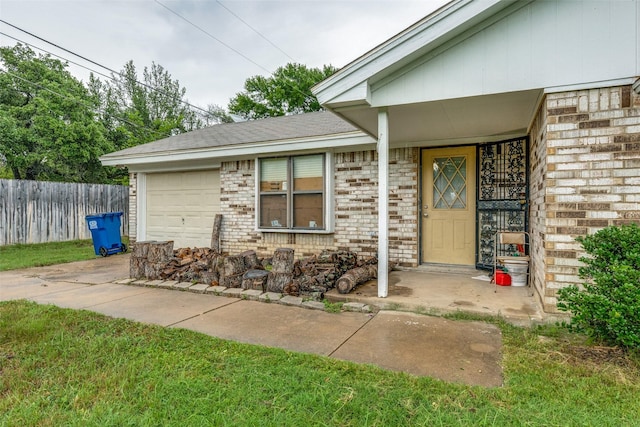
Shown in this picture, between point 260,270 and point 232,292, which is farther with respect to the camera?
point 260,270

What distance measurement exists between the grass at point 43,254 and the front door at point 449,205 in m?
7.77

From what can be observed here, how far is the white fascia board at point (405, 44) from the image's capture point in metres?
3.58

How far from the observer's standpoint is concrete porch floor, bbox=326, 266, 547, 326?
3.80 m

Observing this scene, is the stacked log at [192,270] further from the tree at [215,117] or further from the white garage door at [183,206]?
the tree at [215,117]

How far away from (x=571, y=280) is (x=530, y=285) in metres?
1.50

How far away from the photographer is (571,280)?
3.48 metres

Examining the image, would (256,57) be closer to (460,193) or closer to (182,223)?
(182,223)

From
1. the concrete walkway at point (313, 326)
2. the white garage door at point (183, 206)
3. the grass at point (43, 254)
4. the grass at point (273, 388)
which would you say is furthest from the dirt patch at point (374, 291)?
the grass at point (43, 254)

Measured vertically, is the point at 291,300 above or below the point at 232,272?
below

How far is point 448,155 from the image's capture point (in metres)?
6.30

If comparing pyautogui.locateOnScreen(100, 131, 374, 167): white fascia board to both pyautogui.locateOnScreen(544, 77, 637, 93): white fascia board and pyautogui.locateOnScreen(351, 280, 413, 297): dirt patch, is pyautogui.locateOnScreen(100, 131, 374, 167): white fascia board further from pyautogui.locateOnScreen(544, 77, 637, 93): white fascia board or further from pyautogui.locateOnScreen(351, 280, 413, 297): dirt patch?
pyautogui.locateOnScreen(544, 77, 637, 93): white fascia board

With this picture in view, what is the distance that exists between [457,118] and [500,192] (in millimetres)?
1700

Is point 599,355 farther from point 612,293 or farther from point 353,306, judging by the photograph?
point 353,306

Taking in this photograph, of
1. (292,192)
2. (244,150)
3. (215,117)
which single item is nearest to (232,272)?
(292,192)
